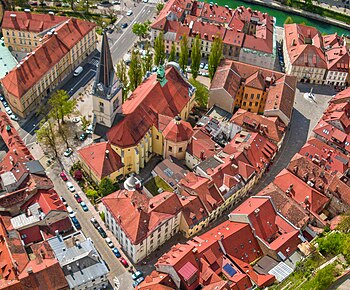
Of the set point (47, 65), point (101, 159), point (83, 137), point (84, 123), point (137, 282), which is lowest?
point (137, 282)

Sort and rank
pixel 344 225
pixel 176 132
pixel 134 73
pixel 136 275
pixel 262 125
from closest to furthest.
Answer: pixel 136 275
pixel 344 225
pixel 176 132
pixel 262 125
pixel 134 73

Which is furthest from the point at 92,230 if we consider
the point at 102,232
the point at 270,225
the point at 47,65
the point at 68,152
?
the point at 47,65


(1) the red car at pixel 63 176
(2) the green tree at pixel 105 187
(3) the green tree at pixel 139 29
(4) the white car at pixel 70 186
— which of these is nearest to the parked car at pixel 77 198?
(4) the white car at pixel 70 186

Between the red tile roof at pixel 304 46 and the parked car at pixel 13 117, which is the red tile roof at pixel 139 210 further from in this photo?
the red tile roof at pixel 304 46

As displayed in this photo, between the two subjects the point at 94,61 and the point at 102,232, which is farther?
the point at 94,61

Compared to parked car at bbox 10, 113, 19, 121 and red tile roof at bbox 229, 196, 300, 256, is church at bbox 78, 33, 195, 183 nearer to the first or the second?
red tile roof at bbox 229, 196, 300, 256

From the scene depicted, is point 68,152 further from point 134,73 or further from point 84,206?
point 134,73
